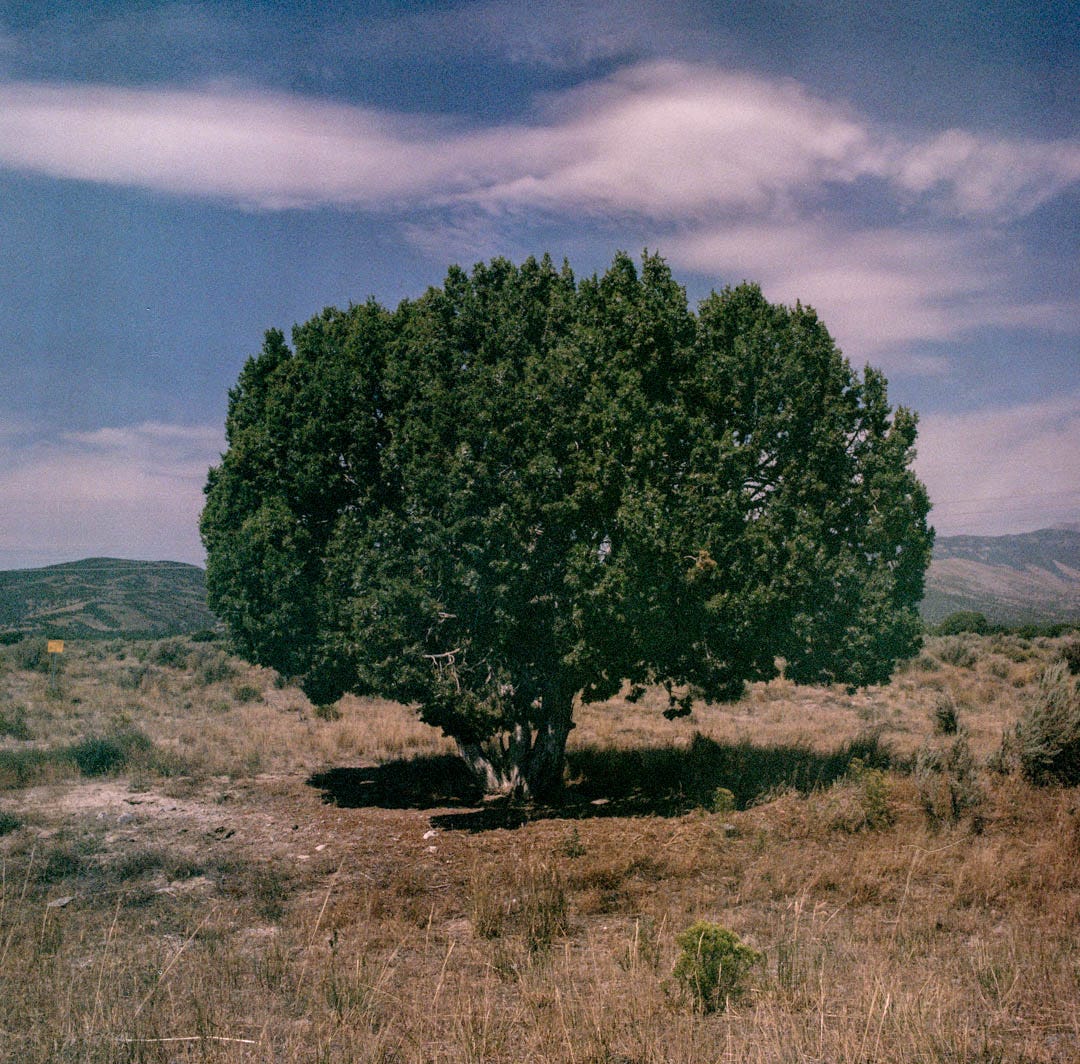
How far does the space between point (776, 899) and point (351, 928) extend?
466 cm

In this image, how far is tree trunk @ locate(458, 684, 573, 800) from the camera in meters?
13.8

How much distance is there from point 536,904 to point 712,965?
2763 millimetres

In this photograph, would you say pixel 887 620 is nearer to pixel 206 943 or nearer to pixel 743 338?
pixel 743 338

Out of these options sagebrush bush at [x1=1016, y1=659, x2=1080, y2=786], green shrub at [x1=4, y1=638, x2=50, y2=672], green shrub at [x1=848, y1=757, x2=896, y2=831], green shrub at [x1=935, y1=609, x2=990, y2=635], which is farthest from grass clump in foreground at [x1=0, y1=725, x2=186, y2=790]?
green shrub at [x1=935, y1=609, x2=990, y2=635]

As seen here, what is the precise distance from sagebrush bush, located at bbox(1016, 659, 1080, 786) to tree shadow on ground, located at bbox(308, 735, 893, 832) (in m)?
2.57

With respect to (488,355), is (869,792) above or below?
below

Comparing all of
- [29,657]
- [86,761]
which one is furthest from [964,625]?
[29,657]

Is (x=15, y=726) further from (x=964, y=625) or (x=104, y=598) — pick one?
(x=104, y=598)

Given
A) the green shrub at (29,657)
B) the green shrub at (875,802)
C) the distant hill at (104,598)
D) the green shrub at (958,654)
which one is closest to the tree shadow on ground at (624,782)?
the green shrub at (875,802)

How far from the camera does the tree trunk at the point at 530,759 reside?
1384 centimetres

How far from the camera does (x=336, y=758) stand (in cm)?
1914

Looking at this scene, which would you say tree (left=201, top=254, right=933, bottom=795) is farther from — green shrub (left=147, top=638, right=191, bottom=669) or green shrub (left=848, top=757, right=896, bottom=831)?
green shrub (left=147, top=638, right=191, bottom=669)

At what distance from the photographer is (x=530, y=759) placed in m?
14.2

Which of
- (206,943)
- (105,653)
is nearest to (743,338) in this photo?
(206,943)
